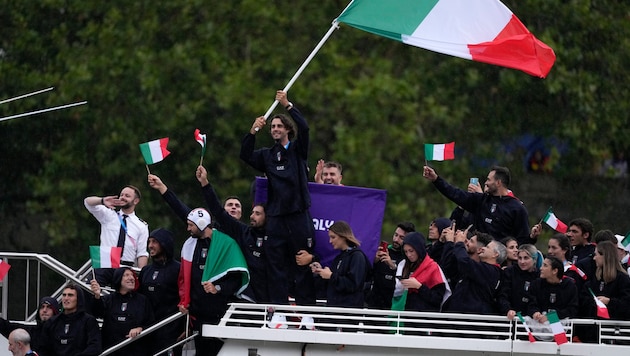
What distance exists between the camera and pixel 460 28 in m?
15.8

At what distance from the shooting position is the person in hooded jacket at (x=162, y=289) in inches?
619

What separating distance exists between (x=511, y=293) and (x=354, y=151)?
33.2 ft

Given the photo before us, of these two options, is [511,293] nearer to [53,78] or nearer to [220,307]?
[220,307]

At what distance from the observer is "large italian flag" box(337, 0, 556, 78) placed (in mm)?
15750

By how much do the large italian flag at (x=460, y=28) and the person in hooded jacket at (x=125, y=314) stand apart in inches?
135

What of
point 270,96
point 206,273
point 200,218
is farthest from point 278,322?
point 270,96

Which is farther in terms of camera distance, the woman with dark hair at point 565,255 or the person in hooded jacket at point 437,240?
the person in hooded jacket at point 437,240

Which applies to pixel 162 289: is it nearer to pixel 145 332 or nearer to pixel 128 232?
pixel 145 332

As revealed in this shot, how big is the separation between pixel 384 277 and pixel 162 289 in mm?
2231

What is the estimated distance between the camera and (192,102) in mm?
25703

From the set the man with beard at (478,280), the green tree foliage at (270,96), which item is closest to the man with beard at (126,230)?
the man with beard at (478,280)

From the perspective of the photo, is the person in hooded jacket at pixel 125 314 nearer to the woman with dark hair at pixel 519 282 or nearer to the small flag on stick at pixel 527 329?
the woman with dark hair at pixel 519 282

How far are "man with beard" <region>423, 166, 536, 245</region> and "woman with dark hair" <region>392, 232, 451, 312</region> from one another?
1250 mm

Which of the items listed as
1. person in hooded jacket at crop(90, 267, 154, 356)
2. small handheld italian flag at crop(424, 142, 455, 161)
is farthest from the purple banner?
person in hooded jacket at crop(90, 267, 154, 356)
